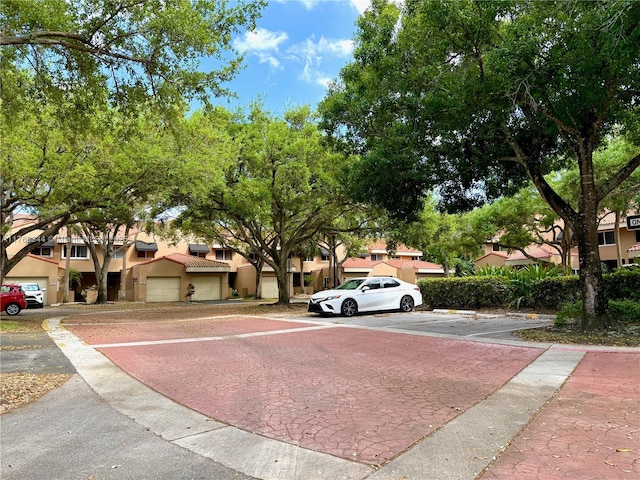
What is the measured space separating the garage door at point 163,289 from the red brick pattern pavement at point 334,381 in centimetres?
2760

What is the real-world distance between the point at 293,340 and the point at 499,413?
659 cm

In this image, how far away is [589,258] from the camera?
1005cm

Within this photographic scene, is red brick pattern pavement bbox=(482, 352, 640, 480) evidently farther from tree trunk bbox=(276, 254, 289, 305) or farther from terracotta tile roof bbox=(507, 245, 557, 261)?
terracotta tile roof bbox=(507, 245, 557, 261)

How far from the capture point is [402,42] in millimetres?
10133

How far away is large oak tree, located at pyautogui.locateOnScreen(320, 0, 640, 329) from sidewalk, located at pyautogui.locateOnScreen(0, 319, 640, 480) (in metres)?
5.36

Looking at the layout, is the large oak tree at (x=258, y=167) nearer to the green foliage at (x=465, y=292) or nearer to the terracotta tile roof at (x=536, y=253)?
the green foliage at (x=465, y=292)

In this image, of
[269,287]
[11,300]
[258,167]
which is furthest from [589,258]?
[269,287]

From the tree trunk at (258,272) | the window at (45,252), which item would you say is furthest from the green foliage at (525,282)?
the window at (45,252)

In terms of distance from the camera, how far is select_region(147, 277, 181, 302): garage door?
123 feet

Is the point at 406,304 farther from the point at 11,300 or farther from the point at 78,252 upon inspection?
the point at 78,252

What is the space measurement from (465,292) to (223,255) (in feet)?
104

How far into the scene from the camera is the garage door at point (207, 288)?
39969 millimetres

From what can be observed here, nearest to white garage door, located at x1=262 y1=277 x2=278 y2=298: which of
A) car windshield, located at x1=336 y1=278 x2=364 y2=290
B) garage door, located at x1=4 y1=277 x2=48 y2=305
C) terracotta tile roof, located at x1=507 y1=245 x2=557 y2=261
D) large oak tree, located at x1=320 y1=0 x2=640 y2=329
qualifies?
garage door, located at x1=4 y1=277 x2=48 y2=305

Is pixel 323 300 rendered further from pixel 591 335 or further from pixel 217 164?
pixel 591 335
